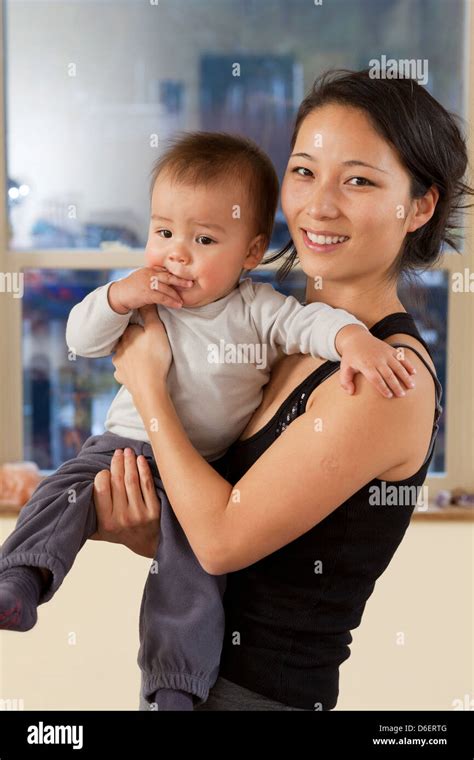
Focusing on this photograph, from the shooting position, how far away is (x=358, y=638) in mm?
2908

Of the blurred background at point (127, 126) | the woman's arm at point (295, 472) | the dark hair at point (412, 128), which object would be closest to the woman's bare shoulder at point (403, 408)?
the woman's arm at point (295, 472)

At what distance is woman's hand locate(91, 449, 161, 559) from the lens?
4.29 ft

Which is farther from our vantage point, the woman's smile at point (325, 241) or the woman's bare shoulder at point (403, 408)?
the woman's smile at point (325, 241)

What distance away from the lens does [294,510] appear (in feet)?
3.80

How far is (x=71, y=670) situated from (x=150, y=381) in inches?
69.9

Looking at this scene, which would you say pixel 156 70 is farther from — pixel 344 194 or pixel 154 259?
pixel 344 194

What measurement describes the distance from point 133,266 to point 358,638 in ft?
4.42

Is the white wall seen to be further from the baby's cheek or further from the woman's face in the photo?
the woman's face

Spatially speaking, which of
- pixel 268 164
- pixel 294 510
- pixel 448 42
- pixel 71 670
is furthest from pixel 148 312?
pixel 448 42

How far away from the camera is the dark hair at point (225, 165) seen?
132cm

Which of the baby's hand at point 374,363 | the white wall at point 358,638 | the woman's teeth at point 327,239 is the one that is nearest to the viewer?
the baby's hand at point 374,363

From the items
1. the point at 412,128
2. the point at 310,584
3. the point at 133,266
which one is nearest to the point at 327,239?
the point at 412,128

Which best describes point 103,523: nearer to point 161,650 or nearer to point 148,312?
point 161,650

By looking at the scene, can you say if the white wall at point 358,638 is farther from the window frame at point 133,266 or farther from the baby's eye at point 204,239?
the baby's eye at point 204,239
